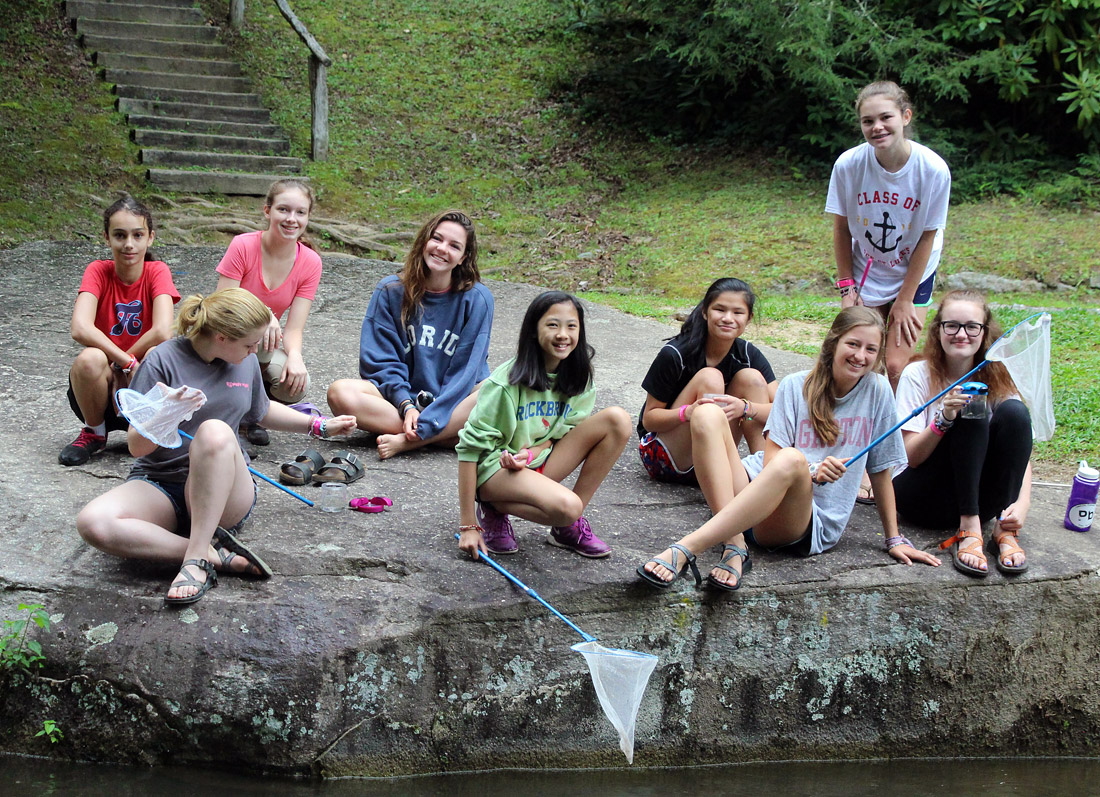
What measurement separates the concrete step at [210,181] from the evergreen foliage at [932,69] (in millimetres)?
4405

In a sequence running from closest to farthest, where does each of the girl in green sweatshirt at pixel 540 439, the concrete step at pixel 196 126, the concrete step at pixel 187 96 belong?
the girl in green sweatshirt at pixel 540 439 < the concrete step at pixel 196 126 < the concrete step at pixel 187 96

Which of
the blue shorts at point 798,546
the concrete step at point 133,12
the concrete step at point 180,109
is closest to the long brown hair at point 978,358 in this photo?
the blue shorts at point 798,546

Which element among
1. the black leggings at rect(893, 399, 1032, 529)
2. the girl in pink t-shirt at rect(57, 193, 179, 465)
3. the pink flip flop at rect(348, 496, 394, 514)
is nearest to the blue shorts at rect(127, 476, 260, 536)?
the pink flip flop at rect(348, 496, 394, 514)

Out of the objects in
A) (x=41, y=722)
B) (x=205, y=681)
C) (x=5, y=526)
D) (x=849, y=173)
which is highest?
(x=849, y=173)

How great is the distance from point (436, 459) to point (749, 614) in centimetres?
151

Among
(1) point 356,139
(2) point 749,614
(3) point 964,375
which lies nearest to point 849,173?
(3) point 964,375

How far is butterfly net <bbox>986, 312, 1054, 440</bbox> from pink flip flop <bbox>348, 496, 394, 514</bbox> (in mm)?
2079

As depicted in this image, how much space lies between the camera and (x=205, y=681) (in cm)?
281

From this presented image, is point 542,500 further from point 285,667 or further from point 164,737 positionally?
point 164,737

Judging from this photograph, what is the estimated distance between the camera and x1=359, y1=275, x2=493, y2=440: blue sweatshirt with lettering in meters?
4.20

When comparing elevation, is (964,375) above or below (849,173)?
below

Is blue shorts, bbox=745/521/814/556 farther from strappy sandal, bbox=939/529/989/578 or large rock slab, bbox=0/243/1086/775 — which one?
strappy sandal, bbox=939/529/989/578

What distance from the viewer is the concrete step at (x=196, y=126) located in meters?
9.71

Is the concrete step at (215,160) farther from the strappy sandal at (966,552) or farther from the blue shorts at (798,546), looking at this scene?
the strappy sandal at (966,552)
